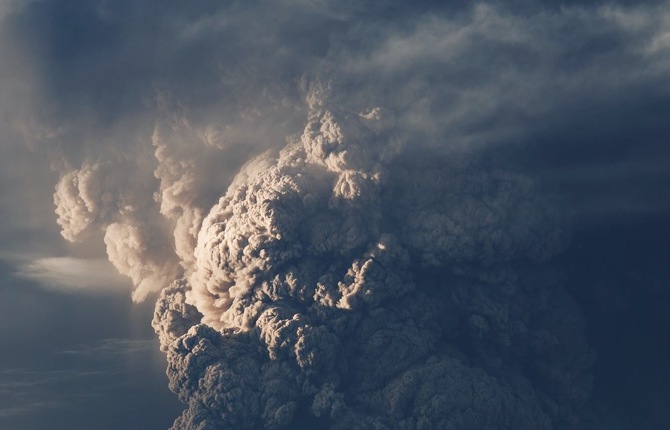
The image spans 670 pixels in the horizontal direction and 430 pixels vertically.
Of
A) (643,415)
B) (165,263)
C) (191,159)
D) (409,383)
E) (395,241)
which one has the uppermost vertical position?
(191,159)

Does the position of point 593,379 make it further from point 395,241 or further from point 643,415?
point 395,241

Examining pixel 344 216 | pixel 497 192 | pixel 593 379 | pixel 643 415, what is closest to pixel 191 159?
pixel 344 216

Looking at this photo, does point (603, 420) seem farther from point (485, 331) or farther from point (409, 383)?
point (409, 383)

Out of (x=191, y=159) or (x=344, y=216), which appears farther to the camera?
(x=191, y=159)

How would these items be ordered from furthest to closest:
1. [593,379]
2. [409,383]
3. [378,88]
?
[593,379], [378,88], [409,383]

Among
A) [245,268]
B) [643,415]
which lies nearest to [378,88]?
[245,268]

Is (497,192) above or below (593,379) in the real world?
above

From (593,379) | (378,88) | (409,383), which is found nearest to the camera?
(409,383)

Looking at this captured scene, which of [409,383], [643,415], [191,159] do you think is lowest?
[643,415]

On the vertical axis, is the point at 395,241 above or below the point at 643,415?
above
